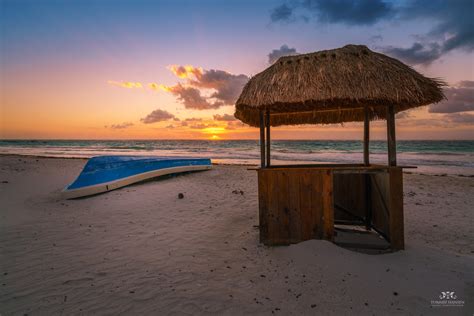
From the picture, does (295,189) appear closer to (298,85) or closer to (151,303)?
(298,85)

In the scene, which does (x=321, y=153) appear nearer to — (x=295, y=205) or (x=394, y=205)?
(x=394, y=205)

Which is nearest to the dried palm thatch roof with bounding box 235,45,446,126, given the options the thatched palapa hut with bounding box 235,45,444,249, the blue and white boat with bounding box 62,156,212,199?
the thatched palapa hut with bounding box 235,45,444,249

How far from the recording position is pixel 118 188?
968 cm

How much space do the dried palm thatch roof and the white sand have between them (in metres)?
2.45

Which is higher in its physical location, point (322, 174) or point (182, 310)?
point (322, 174)

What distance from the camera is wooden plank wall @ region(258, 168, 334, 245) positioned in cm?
441

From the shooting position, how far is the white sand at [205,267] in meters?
3.04

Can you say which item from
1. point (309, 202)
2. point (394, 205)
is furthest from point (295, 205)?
point (394, 205)

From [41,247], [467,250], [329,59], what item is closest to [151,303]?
[41,247]

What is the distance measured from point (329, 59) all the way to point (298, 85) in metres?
0.82

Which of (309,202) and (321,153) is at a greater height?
(309,202)

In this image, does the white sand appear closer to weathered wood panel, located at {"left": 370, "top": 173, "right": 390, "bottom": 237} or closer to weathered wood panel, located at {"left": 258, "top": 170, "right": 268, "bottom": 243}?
weathered wood panel, located at {"left": 258, "top": 170, "right": 268, "bottom": 243}

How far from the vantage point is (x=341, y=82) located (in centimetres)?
Result: 430

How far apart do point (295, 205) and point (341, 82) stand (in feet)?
7.16
